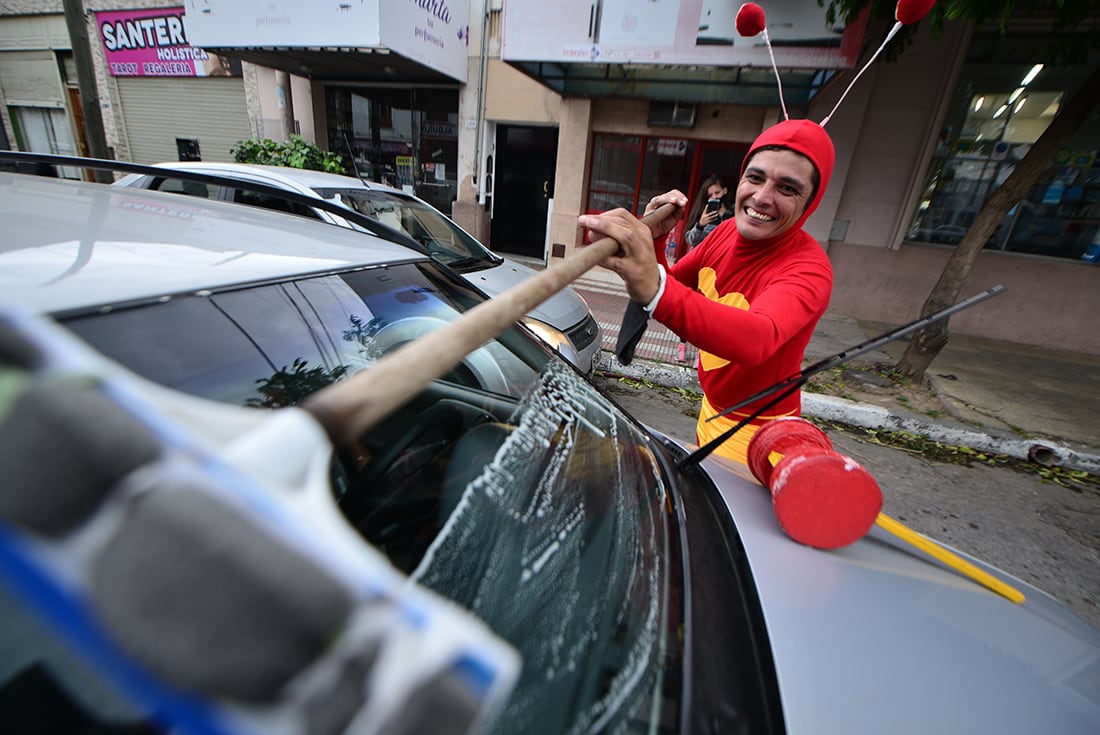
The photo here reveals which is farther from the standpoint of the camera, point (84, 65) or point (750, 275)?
point (84, 65)

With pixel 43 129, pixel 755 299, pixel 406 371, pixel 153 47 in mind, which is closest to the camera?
pixel 406 371

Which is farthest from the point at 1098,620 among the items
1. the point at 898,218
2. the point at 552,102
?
the point at 552,102

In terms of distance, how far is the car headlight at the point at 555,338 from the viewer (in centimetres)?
345

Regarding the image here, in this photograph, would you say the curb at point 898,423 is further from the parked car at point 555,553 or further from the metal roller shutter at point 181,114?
the metal roller shutter at point 181,114

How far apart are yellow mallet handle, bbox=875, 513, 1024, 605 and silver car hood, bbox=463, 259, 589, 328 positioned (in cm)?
263

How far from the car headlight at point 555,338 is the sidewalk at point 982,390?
45 centimetres

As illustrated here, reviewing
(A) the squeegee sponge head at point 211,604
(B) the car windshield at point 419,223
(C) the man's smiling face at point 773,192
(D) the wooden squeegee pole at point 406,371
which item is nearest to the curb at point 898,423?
(B) the car windshield at point 419,223

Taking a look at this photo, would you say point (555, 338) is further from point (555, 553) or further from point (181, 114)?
point (181, 114)

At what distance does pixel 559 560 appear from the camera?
1.04 meters

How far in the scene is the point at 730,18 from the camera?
19.2ft

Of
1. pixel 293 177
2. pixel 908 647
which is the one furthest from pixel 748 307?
pixel 293 177

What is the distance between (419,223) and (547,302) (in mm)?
1719

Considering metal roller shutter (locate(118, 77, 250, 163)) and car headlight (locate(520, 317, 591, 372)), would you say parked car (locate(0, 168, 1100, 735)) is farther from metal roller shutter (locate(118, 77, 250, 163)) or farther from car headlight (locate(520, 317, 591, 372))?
metal roller shutter (locate(118, 77, 250, 163))

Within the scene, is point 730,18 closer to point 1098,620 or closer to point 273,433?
point 1098,620
